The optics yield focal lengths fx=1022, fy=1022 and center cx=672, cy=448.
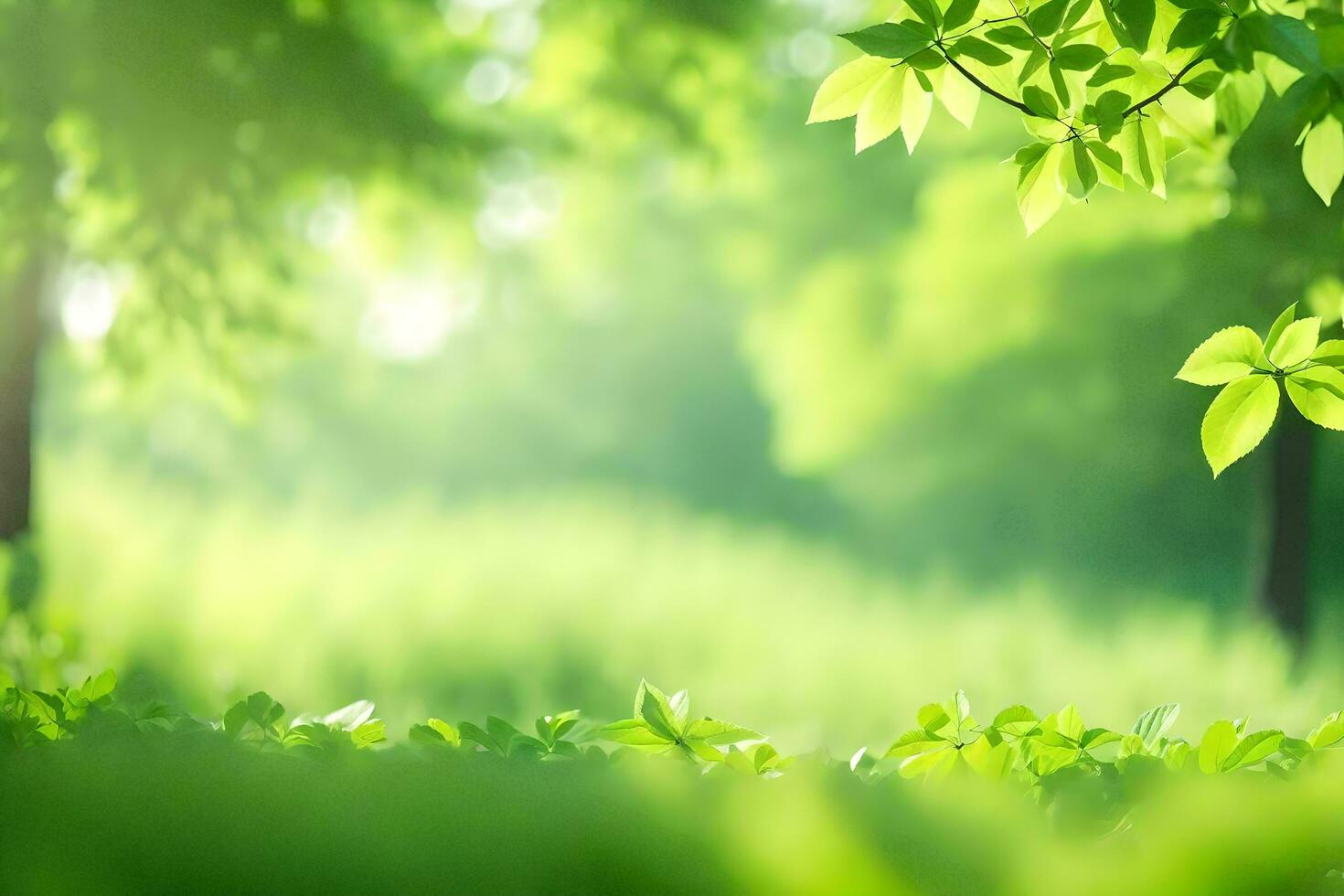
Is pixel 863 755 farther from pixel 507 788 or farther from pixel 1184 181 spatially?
pixel 1184 181

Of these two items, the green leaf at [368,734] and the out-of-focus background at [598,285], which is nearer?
the green leaf at [368,734]

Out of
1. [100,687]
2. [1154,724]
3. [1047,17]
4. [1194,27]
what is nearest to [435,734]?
[100,687]

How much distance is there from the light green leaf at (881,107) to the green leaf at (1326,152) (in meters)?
0.55

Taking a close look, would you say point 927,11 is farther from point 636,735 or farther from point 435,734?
point 435,734

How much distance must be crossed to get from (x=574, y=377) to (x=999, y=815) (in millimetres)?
19173

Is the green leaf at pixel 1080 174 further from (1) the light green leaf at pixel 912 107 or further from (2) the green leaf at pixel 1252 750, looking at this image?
(2) the green leaf at pixel 1252 750

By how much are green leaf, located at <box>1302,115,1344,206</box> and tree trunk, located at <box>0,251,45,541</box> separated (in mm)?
6550

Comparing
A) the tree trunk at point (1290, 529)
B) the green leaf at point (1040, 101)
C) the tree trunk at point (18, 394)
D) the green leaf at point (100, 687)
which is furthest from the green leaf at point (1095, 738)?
the tree trunk at point (1290, 529)

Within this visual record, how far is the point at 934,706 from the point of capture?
4.74 ft

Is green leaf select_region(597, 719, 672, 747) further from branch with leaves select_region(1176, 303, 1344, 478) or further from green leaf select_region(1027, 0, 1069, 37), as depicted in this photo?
green leaf select_region(1027, 0, 1069, 37)

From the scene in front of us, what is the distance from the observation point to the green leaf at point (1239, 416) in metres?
1.34

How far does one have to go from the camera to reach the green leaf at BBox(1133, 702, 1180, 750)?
4.90 feet

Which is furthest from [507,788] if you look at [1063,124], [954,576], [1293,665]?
[954,576]

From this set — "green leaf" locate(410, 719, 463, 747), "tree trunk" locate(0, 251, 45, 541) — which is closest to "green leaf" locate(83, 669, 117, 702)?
"green leaf" locate(410, 719, 463, 747)
